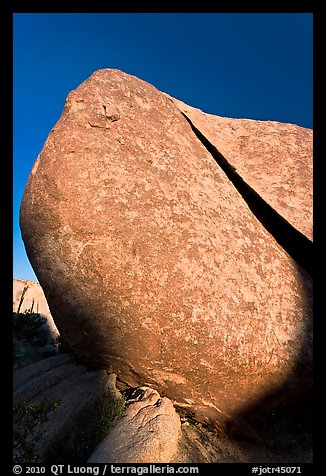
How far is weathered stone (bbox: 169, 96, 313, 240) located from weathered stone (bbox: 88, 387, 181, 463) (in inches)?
98.9

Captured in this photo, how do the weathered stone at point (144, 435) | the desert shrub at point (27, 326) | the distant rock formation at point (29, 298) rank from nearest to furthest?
the weathered stone at point (144, 435) → the desert shrub at point (27, 326) → the distant rock formation at point (29, 298)

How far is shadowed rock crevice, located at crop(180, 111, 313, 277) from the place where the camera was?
386 centimetres

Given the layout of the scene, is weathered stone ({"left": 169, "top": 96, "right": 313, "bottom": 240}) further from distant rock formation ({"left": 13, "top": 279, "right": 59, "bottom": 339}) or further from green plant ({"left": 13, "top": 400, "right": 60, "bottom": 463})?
distant rock formation ({"left": 13, "top": 279, "right": 59, "bottom": 339})

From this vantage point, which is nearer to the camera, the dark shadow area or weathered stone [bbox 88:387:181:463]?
weathered stone [bbox 88:387:181:463]

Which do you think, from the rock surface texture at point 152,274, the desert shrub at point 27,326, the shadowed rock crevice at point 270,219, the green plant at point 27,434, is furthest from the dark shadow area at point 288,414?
the desert shrub at point 27,326

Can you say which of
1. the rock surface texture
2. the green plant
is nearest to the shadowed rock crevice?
the rock surface texture

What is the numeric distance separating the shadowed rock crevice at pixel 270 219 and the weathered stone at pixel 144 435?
2.26 meters

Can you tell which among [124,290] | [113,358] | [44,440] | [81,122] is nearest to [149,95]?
[81,122]

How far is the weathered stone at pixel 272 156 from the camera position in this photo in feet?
12.9

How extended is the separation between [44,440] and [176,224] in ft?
7.78

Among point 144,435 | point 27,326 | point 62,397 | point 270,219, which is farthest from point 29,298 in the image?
point 144,435

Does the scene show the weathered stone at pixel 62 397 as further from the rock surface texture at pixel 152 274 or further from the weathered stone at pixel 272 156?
the weathered stone at pixel 272 156

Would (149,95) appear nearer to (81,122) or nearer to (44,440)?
(81,122)

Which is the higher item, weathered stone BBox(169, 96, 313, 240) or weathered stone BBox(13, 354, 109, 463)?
weathered stone BBox(169, 96, 313, 240)
